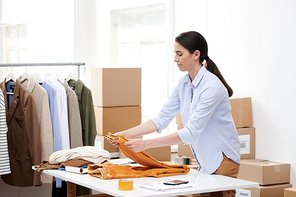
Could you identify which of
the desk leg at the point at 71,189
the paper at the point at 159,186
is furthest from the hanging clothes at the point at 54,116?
the paper at the point at 159,186

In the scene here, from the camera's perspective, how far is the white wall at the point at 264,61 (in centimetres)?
350

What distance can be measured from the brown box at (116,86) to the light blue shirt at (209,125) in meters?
1.41

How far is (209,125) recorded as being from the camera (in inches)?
87.3

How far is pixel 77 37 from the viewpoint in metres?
4.16

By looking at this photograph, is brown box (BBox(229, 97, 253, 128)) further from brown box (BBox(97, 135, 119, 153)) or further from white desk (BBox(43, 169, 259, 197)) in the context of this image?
white desk (BBox(43, 169, 259, 197))

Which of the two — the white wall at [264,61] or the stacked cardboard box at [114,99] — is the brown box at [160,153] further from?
the white wall at [264,61]

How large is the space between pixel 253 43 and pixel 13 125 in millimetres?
2375

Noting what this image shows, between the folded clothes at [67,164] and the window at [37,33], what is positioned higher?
the window at [37,33]

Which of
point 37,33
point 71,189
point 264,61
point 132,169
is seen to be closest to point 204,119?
point 132,169

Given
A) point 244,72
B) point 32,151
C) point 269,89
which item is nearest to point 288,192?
point 269,89

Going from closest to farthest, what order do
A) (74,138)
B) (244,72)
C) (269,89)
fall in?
(74,138)
(269,89)
(244,72)

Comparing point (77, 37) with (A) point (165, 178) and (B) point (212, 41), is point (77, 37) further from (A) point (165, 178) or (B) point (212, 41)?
(A) point (165, 178)

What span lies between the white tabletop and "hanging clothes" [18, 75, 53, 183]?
2.68ft

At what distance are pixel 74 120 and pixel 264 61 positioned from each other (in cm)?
188
